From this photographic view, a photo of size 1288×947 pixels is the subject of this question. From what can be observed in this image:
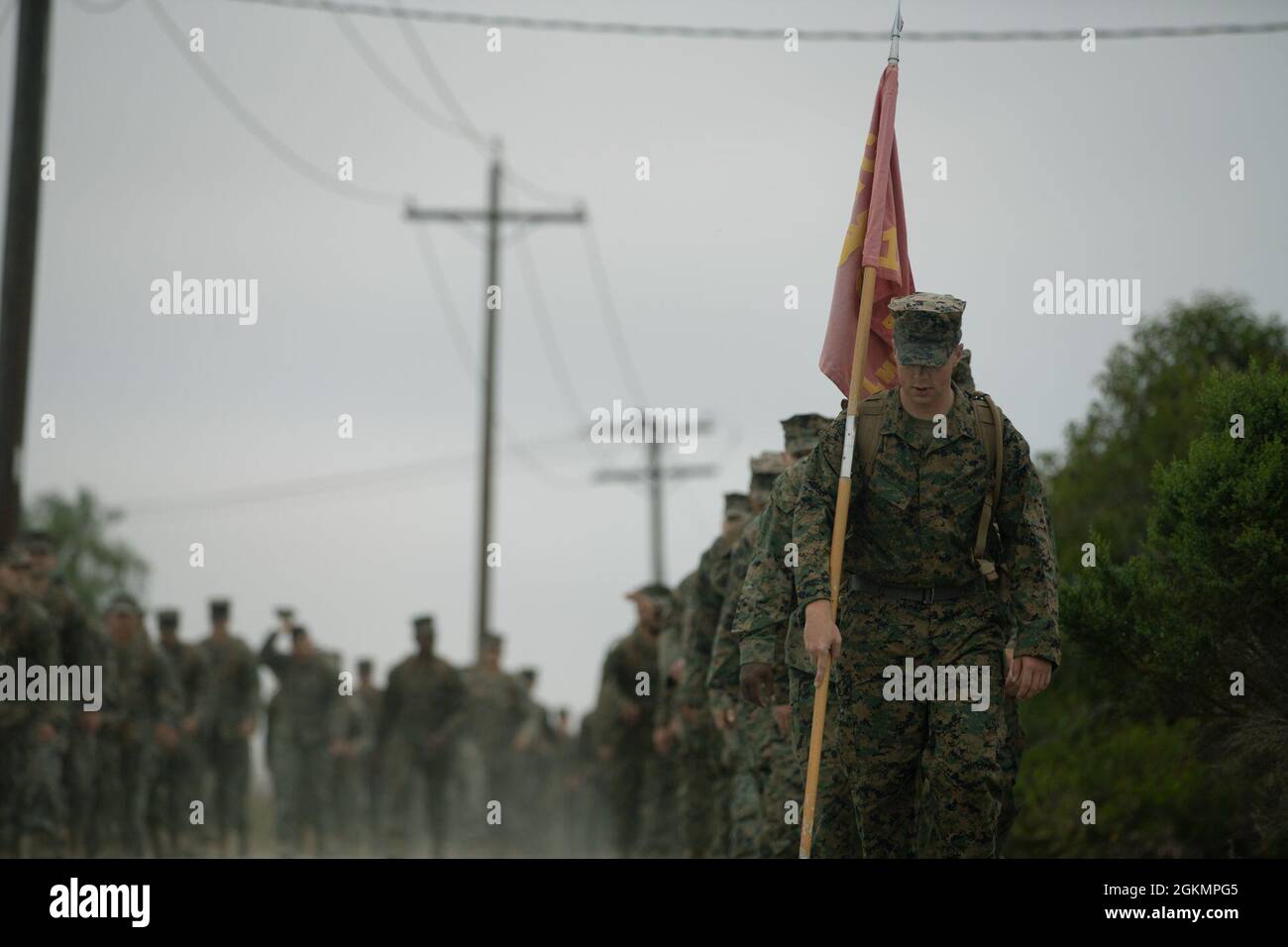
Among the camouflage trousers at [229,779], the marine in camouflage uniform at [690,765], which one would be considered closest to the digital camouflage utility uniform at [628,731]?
the marine in camouflage uniform at [690,765]

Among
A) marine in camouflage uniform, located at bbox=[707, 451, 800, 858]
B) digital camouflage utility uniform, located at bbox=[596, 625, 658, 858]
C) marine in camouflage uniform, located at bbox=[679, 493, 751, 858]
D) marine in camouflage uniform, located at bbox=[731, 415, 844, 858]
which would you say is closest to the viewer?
marine in camouflage uniform, located at bbox=[731, 415, 844, 858]

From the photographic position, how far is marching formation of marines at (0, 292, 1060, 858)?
27.6 ft

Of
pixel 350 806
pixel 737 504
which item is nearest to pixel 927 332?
pixel 737 504

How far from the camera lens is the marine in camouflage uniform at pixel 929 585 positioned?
27.1ft

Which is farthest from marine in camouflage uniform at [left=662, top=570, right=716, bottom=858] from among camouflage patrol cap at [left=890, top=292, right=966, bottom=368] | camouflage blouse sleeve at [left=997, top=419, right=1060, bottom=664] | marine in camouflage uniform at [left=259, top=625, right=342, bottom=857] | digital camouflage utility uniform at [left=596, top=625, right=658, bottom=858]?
marine in camouflage uniform at [left=259, top=625, right=342, bottom=857]

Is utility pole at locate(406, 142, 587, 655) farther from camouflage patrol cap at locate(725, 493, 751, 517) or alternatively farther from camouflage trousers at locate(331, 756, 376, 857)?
camouflage patrol cap at locate(725, 493, 751, 517)

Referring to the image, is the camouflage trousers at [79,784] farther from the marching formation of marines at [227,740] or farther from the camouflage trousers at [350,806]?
the camouflage trousers at [350,806]

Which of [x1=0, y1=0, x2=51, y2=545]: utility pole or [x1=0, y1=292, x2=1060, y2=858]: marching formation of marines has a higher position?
[x1=0, y1=0, x2=51, y2=545]: utility pole

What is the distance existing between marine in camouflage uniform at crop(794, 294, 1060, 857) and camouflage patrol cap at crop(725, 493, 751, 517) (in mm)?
5275

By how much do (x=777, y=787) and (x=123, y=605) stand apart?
10564 millimetres

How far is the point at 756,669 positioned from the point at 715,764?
672cm

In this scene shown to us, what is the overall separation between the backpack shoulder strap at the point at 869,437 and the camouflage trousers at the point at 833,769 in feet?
2.85
